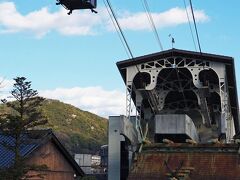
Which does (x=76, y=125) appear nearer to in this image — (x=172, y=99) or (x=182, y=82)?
(x=172, y=99)

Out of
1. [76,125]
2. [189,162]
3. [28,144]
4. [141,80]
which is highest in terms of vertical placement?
[76,125]

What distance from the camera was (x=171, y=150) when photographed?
89.0 ft

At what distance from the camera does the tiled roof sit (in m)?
25.1

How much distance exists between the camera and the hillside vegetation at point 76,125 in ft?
381

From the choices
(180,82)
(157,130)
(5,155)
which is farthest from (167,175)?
(180,82)

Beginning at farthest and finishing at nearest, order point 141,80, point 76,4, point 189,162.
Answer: point 141,80, point 189,162, point 76,4

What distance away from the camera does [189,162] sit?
26.0 meters

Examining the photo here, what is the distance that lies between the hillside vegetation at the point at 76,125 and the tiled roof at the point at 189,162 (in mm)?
81986

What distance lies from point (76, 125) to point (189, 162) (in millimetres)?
113695

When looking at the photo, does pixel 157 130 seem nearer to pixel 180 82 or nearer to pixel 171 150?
pixel 180 82

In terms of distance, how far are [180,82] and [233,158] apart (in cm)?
2737

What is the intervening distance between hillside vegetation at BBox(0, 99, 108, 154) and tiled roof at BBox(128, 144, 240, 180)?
82.0 meters

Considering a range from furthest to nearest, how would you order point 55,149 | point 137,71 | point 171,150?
point 137,71
point 55,149
point 171,150

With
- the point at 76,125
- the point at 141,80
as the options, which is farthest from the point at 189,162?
the point at 76,125
